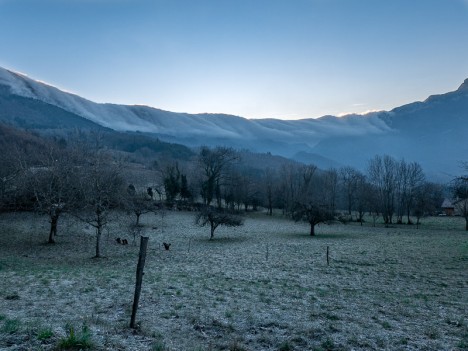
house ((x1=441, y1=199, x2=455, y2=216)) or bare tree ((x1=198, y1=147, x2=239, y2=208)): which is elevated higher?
bare tree ((x1=198, y1=147, x2=239, y2=208))

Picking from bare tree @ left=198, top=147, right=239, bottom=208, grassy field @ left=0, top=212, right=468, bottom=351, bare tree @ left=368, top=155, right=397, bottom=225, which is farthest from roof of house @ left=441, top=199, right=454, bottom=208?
grassy field @ left=0, top=212, right=468, bottom=351

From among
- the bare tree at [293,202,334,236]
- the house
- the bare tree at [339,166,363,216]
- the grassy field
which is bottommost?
the grassy field

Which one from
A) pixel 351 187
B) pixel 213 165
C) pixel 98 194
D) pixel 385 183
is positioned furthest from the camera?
pixel 351 187

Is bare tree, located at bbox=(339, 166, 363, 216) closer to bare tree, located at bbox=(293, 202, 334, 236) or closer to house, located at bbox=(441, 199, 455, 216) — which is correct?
house, located at bbox=(441, 199, 455, 216)

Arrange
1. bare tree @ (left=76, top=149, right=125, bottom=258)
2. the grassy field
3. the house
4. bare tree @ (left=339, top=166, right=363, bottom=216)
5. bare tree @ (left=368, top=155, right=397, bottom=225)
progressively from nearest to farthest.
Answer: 1. the grassy field
2. bare tree @ (left=76, top=149, right=125, bottom=258)
3. bare tree @ (left=368, top=155, right=397, bottom=225)
4. bare tree @ (left=339, top=166, right=363, bottom=216)
5. the house

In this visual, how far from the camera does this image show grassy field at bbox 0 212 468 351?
30.1 ft

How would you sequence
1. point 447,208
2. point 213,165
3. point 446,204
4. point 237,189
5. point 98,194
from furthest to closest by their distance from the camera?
point 446,204
point 447,208
point 237,189
point 213,165
point 98,194

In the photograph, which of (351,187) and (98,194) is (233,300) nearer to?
(98,194)

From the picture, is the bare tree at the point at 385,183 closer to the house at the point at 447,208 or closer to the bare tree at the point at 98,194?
the house at the point at 447,208

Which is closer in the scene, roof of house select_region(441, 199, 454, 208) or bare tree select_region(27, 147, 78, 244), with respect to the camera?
bare tree select_region(27, 147, 78, 244)

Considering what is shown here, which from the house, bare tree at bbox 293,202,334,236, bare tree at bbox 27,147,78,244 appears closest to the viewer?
bare tree at bbox 27,147,78,244

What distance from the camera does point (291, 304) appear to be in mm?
13602

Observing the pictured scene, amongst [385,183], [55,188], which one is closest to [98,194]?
[55,188]

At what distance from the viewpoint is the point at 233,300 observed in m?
14.0
